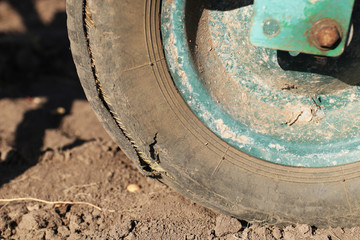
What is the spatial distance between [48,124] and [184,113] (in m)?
1.32

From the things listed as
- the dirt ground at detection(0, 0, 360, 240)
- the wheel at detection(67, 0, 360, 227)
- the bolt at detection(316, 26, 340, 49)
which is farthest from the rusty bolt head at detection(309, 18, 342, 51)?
the dirt ground at detection(0, 0, 360, 240)

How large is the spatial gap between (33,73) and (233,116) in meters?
1.98

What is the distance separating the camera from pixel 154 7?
1282 millimetres

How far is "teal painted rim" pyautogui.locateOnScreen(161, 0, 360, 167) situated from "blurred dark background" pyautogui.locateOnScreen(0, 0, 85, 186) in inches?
42.2

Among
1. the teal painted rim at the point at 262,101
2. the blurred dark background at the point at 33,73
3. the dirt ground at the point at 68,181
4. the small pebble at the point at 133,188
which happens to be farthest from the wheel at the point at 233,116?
the blurred dark background at the point at 33,73

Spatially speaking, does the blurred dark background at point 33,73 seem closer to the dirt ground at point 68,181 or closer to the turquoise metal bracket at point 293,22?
the dirt ground at point 68,181

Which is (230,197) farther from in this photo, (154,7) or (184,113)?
(154,7)

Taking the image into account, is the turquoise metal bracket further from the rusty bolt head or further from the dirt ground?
the dirt ground

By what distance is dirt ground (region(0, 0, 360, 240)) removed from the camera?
152 centimetres

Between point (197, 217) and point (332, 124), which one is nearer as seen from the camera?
point (332, 124)

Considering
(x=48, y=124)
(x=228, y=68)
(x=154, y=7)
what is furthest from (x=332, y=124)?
(x=48, y=124)

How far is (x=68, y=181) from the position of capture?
1.89 metres

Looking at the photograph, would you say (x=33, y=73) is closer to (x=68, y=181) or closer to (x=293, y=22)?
(x=68, y=181)

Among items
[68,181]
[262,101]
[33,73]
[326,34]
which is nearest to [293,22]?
[326,34]
